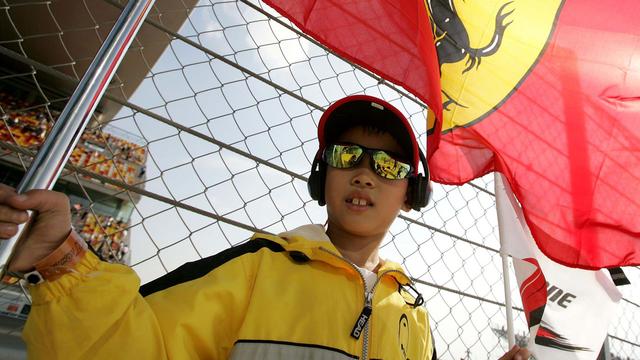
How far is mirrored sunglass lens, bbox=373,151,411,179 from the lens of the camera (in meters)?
0.88

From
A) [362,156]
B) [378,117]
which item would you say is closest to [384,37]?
[378,117]

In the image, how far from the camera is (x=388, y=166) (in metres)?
0.89

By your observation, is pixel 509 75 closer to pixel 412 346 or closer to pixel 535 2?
pixel 535 2

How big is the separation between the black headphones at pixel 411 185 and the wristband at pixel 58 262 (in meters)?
0.57

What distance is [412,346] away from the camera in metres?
0.85

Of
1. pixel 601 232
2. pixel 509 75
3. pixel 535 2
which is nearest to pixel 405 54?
pixel 509 75

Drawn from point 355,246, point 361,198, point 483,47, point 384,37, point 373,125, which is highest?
point 483,47

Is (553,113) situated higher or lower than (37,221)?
higher

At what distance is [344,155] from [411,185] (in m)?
0.22

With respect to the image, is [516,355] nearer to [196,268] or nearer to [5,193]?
[196,268]

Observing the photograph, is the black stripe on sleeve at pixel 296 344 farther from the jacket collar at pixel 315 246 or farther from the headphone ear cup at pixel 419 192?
the headphone ear cup at pixel 419 192

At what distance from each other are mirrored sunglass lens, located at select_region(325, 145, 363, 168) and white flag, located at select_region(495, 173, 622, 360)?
52 cm

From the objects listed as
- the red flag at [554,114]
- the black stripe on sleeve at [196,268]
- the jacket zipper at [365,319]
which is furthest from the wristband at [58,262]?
the red flag at [554,114]

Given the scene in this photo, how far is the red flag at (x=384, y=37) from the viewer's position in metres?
0.92
